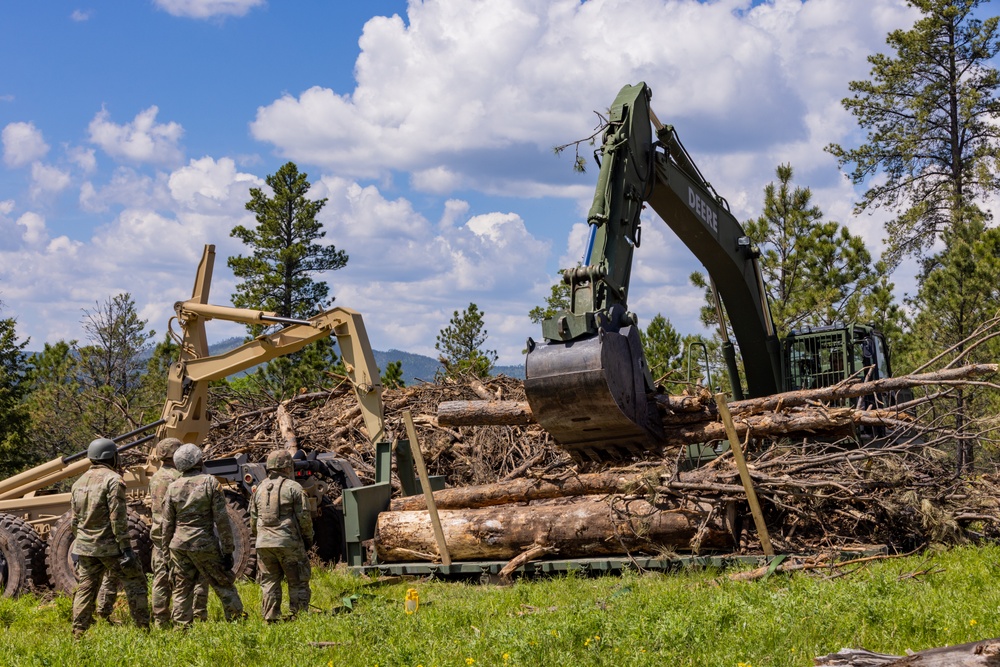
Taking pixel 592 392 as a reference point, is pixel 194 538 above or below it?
below

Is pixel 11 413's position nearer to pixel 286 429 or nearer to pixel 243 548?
pixel 286 429

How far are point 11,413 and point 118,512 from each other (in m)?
20.5

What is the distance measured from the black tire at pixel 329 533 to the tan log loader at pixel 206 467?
1 cm

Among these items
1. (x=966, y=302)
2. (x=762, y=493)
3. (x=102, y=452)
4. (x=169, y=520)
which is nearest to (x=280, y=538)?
(x=169, y=520)

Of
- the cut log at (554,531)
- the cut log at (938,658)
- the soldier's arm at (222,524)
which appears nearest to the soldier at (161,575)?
the soldier's arm at (222,524)

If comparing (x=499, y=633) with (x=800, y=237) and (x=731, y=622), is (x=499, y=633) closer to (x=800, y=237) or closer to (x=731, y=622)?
(x=731, y=622)

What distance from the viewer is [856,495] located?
9.80 m

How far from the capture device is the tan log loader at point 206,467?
12.6m

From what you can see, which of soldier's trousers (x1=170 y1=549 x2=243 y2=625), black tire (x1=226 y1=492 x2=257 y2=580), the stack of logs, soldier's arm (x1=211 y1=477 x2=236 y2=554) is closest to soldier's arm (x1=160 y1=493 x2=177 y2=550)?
soldier's trousers (x1=170 y1=549 x2=243 y2=625)

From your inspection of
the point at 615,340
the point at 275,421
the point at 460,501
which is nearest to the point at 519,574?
the point at 460,501

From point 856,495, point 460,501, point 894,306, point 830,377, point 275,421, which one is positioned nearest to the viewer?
point 856,495

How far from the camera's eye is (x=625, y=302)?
1020cm

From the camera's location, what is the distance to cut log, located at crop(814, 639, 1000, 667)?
4.58m

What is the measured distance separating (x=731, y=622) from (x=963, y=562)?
3075 millimetres
